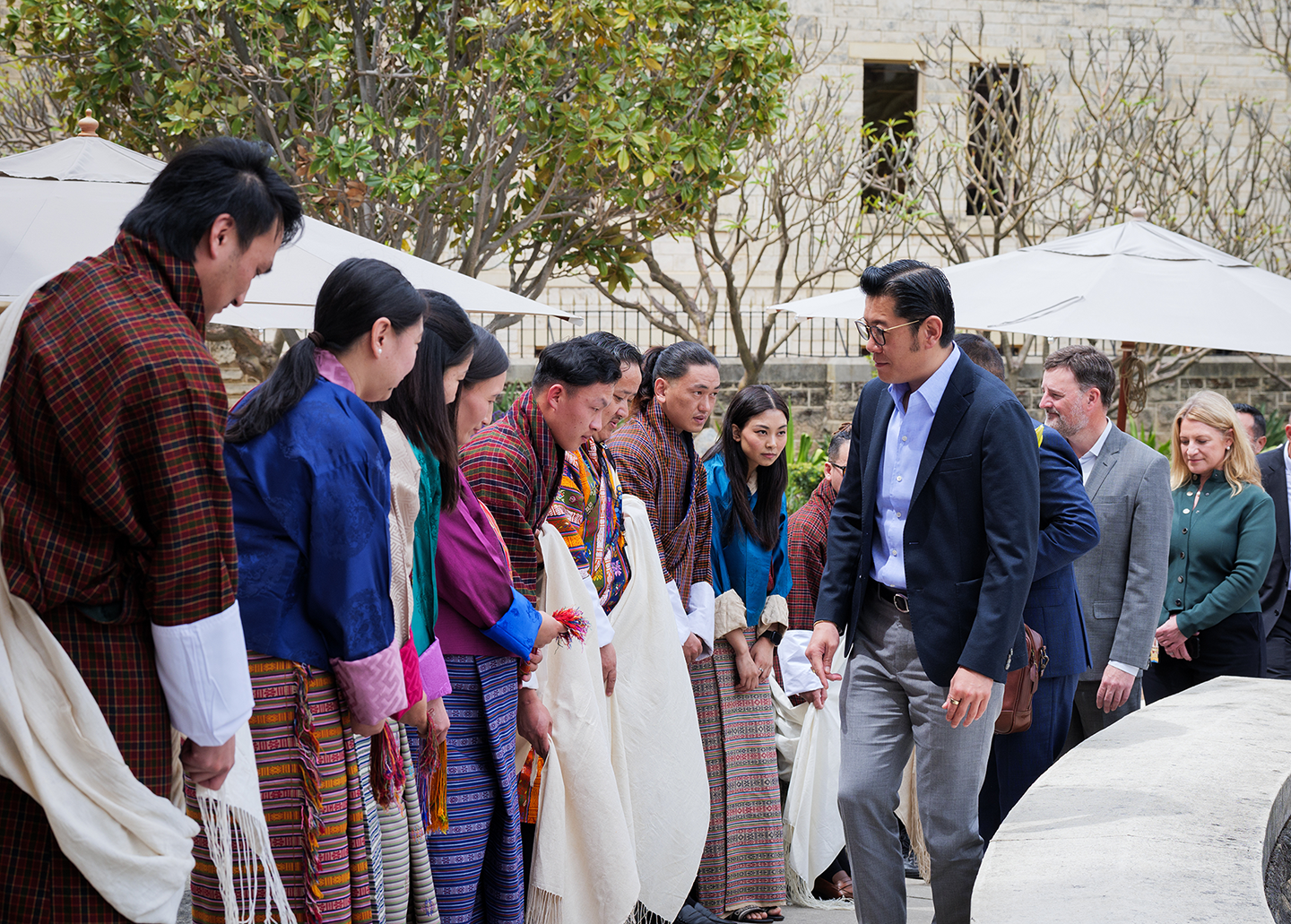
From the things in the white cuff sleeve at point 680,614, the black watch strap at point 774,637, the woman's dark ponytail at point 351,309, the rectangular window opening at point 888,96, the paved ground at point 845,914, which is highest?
the rectangular window opening at point 888,96

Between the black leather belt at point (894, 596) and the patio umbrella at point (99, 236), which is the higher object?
the patio umbrella at point (99, 236)

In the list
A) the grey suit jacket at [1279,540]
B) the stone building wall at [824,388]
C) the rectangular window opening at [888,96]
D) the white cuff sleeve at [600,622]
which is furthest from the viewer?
the rectangular window opening at [888,96]

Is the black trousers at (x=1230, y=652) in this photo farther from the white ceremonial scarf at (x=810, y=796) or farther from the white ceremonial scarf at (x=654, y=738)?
the white ceremonial scarf at (x=654, y=738)

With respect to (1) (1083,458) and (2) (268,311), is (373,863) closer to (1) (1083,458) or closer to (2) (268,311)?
(2) (268,311)

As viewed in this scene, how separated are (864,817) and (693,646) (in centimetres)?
128

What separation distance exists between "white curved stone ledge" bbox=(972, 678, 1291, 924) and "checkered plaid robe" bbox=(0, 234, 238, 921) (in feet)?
6.15

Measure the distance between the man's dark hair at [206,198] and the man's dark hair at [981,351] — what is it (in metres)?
2.92

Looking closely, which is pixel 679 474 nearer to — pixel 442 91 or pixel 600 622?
pixel 600 622

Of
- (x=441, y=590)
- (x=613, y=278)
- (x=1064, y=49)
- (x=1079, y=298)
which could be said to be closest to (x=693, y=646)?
(x=441, y=590)

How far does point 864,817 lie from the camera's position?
3.62 meters

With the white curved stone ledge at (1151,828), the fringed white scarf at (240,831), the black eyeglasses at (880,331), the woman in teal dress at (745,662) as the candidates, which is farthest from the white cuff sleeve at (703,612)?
the fringed white scarf at (240,831)

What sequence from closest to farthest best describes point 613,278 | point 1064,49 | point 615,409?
point 615,409
point 613,278
point 1064,49

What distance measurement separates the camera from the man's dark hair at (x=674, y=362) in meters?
4.82

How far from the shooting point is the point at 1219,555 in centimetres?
542
